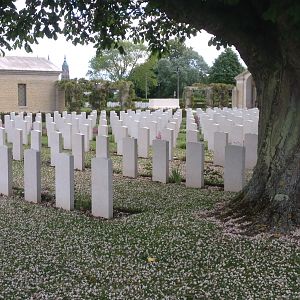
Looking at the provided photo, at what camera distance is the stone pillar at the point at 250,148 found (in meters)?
10.2

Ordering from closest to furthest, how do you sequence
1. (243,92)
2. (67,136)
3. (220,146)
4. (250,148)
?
1. (250,148)
2. (220,146)
3. (67,136)
4. (243,92)

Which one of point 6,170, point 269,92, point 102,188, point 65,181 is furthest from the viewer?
point 6,170

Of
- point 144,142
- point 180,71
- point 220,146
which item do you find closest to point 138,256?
point 220,146

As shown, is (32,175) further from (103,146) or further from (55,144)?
(55,144)

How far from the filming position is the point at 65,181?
23.8 ft

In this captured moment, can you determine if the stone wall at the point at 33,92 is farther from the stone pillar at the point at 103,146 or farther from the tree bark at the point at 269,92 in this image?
the tree bark at the point at 269,92

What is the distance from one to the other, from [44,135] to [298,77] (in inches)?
577

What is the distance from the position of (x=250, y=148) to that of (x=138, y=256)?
5.81m

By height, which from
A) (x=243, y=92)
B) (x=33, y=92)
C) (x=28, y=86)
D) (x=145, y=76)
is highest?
(x=145, y=76)

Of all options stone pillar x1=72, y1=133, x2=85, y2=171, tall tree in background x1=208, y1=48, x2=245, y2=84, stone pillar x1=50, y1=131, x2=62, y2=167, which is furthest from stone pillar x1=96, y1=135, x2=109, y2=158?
tall tree in background x1=208, y1=48, x2=245, y2=84

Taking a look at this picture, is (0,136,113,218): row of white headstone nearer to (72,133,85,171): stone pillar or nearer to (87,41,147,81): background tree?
(72,133,85,171): stone pillar

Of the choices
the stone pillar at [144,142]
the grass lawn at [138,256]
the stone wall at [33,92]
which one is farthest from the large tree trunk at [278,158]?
the stone wall at [33,92]

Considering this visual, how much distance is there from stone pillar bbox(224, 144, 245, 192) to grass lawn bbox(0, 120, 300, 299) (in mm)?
816

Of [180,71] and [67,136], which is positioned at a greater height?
[180,71]
